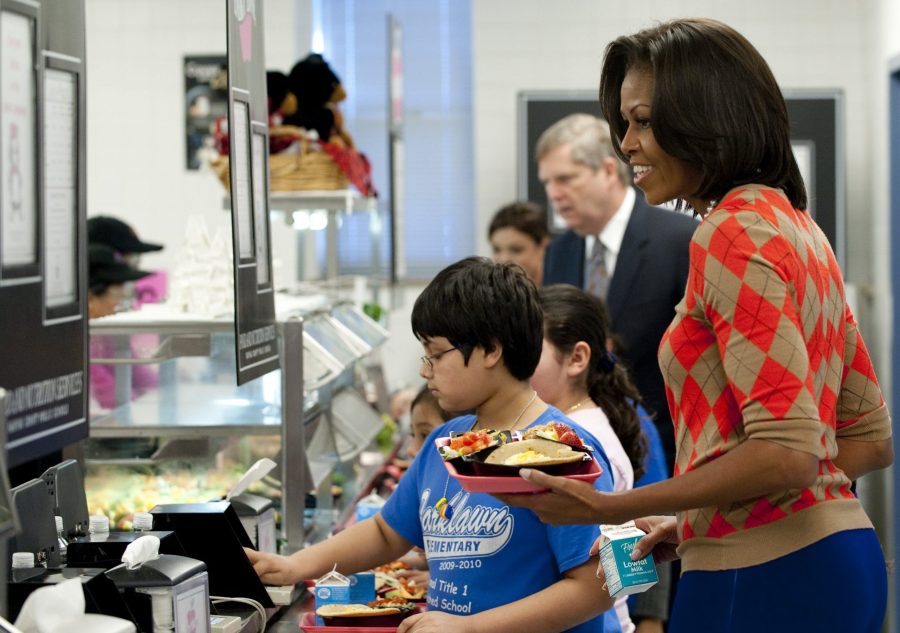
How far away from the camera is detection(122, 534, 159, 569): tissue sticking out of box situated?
5.95 ft

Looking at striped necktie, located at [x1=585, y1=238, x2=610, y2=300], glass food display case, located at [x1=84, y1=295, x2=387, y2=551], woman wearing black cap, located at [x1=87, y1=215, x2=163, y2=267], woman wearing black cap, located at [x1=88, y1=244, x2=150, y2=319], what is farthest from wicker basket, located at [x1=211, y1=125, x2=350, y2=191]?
woman wearing black cap, located at [x1=87, y1=215, x2=163, y2=267]

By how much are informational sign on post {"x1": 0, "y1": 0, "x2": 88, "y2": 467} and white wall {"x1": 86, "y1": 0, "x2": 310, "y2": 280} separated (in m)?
5.82

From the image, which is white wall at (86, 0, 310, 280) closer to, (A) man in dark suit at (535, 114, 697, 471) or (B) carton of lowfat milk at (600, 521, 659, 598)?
(A) man in dark suit at (535, 114, 697, 471)

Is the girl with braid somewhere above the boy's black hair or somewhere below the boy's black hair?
below

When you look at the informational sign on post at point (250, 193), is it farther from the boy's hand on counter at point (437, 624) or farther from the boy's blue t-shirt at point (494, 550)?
the boy's hand on counter at point (437, 624)

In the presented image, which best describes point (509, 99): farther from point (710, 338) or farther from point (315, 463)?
point (710, 338)

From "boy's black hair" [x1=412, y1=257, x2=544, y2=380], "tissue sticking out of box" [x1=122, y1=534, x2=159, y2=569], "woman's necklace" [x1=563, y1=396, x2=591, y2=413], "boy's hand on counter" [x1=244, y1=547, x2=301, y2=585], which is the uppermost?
"boy's black hair" [x1=412, y1=257, x2=544, y2=380]

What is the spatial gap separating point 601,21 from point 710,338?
6.04 metres

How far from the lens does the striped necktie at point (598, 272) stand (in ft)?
14.8

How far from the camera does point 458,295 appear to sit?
7.39 ft

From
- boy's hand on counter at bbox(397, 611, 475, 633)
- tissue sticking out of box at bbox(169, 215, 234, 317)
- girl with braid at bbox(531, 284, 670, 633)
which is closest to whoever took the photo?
boy's hand on counter at bbox(397, 611, 475, 633)

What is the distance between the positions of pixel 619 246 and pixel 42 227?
2.83 meters

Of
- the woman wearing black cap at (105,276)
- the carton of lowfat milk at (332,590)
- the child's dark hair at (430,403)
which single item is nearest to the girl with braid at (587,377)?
the child's dark hair at (430,403)

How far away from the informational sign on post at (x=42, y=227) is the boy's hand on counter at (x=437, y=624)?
25.2 inches
